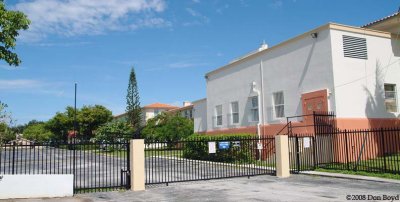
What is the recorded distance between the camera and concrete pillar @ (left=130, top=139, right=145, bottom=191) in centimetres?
1391

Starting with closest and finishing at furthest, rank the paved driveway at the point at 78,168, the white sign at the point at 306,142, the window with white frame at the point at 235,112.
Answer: the paved driveway at the point at 78,168 → the white sign at the point at 306,142 → the window with white frame at the point at 235,112

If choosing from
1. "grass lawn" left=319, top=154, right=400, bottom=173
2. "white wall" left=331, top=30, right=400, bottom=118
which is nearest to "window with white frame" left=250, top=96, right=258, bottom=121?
"white wall" left=331, top=30, right=400, bottom=118

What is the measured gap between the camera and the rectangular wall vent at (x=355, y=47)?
20.2 m

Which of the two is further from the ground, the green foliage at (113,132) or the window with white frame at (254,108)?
the window with white frame at (254,108)

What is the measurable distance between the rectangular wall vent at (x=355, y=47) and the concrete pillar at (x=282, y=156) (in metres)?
5.90

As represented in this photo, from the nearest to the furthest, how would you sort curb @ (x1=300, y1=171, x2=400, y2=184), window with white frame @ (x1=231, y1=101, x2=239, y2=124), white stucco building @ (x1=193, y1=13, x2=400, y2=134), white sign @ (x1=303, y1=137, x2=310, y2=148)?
curb @ (x1=300, y1=171, x2=400, y2=184) < white sign @ (x1=303, y1=137, x2=310, y2=148) < white stucco building @ (x1=193, y1=13, x2=400, y2=134) < window with white frame @ (x1=231, y1=101, x2=239, y2=124)

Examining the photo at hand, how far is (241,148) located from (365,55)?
27.4ft

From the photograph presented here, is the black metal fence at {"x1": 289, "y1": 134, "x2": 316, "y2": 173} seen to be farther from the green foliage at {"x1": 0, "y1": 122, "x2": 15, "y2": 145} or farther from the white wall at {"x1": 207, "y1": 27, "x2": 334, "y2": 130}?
the green foliage at {"x1": 0, "y1": 122, "x2": 15, "y2": 145}

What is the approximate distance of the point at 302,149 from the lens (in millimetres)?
18766

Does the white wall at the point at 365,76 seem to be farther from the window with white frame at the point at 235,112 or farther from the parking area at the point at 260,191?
the window with white frame at the point at 235,112

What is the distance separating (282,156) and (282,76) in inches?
282

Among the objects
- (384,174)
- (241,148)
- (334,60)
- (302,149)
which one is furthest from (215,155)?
(384,174)

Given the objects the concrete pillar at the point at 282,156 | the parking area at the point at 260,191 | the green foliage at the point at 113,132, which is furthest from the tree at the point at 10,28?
the green foliage at the point at 113,132

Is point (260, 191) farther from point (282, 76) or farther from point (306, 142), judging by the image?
point (282, 76)
